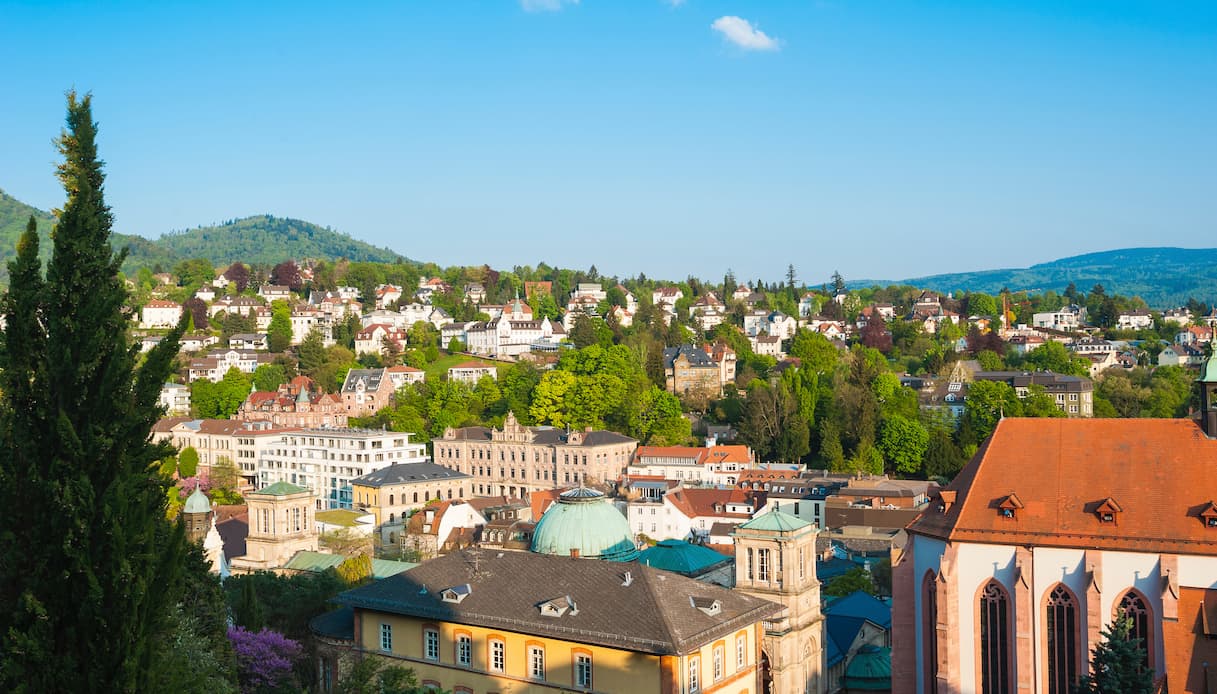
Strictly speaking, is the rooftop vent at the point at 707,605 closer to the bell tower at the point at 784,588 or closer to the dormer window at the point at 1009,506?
the bell tower at the point at 784,588

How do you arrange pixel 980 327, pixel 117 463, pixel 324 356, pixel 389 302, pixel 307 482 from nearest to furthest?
1. pixel 117 463
2. pixel 307 482
3. pixel 324 356
4. pixel 980 327
5. pixel 389 302

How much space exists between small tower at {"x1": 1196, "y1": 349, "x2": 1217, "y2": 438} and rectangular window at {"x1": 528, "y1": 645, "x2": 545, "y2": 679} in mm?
20319

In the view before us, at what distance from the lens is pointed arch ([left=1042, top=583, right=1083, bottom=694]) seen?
32875mm

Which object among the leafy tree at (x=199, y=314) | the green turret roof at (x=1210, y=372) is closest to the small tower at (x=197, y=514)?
the green turret roof at (x=1210, y=372)

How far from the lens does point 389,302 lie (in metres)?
182

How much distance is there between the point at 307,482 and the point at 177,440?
17.7m

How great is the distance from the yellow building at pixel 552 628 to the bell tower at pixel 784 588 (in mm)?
2006

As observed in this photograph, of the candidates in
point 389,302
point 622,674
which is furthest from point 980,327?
point 622,674

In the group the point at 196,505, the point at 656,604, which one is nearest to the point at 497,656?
the point at 656,604

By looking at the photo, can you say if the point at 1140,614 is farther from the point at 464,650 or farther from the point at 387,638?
the point at 387,638

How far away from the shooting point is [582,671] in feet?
104

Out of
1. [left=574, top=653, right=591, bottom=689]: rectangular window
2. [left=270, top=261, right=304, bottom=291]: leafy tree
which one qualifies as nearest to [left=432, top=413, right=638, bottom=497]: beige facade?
[left=574, top=653, right=591, bottom=689]: rectangular window

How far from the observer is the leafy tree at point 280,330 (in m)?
151

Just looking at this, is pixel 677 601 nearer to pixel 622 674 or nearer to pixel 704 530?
pixel 622 674
